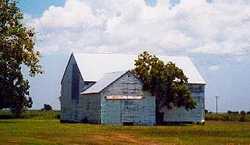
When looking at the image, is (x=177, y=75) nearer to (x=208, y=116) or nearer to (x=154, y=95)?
(x=154, y=95)

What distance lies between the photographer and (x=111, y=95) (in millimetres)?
78375

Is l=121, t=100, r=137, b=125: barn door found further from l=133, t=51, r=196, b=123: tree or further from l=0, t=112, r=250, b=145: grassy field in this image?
l=0, t=112, r=250, b=145: grassy field

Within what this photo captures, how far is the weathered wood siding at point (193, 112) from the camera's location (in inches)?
3445

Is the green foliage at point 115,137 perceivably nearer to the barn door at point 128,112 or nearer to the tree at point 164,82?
the barn door at point 128,112

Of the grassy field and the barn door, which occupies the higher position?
the barn door

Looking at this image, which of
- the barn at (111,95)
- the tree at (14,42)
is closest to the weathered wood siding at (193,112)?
the barn at (111,95)

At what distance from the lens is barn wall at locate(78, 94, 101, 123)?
78.8 metres

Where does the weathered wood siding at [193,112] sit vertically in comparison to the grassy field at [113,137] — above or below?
above

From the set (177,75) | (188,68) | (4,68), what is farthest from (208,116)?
(4,68)

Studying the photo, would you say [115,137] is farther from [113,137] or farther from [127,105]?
[127,105]

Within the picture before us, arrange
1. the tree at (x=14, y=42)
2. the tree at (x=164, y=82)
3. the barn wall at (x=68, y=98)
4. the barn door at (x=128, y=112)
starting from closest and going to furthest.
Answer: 1. the tree at (x=14, y=42)
2. the barn door at (x=128, y=112)
3. the tree at (x=164, y=82)
4. the barn wall at (x=68, y=98)

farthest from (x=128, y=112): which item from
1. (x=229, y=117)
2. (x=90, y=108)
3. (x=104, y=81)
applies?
(x=229, y=117)

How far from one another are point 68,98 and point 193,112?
64.7 ft

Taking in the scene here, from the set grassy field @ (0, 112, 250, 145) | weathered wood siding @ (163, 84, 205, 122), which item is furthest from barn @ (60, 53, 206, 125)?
grassy field @ (0, 112, 250, 145)
